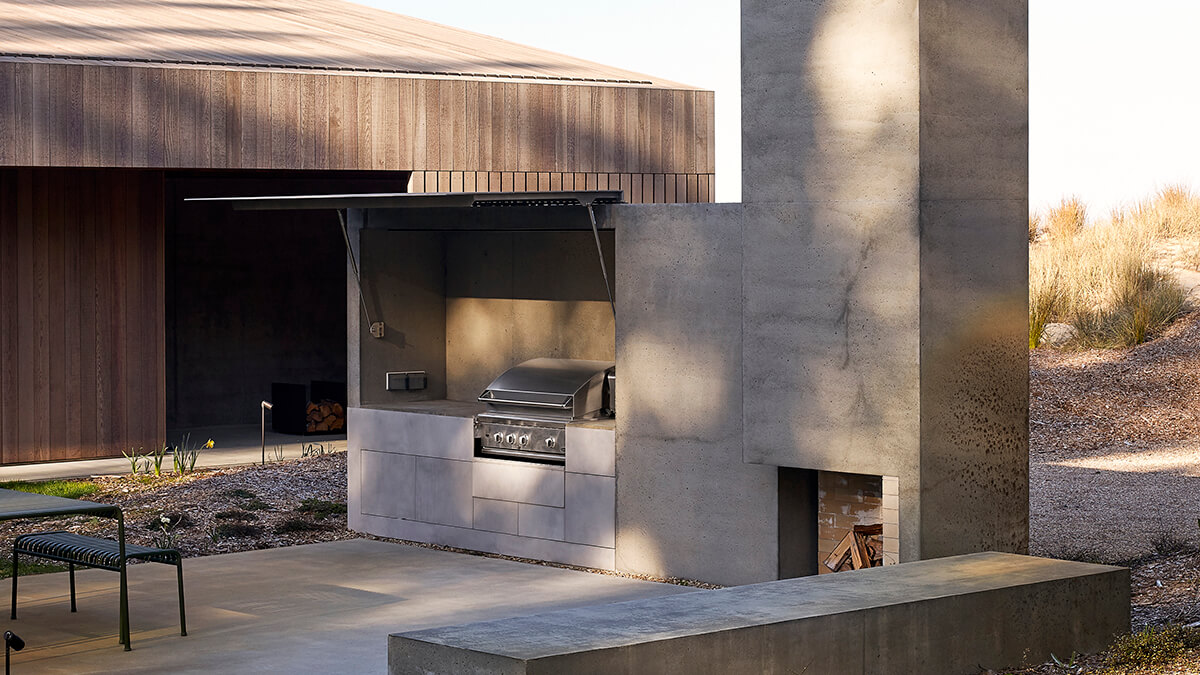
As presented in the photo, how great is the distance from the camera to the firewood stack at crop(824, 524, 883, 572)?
851 cm

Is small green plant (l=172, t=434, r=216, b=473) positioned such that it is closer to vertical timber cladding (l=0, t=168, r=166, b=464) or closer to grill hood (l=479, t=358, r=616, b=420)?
vertical timber cladding (l=0, t=168, r=166, b=464)

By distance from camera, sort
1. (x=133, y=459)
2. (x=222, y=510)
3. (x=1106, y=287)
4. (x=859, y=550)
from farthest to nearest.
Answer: (x=1106, y=287) < (x=133, y=459) < (x=222, y=510) < (x=859, y=550)

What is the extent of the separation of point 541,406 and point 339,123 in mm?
6004

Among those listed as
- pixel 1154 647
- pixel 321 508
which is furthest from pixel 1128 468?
pixel 1154 647

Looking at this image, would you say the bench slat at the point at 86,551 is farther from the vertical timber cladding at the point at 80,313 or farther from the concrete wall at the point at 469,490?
the vertical timber cladding at the point at 80,313

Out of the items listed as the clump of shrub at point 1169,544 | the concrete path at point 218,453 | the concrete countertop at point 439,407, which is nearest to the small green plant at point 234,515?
the concrete countertop at point 439,407

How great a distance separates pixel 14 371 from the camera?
1460cm

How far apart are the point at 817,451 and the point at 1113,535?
3.20m

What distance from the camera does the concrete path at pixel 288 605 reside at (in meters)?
7.36

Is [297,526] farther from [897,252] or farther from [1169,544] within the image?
[1169,544]

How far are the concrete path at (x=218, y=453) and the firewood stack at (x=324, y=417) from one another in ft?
0.96

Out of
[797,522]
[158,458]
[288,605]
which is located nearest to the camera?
[288,605]

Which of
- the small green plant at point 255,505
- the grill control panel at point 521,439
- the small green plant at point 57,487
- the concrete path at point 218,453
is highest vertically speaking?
the grill control panel at point 521,439

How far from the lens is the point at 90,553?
769 cm
